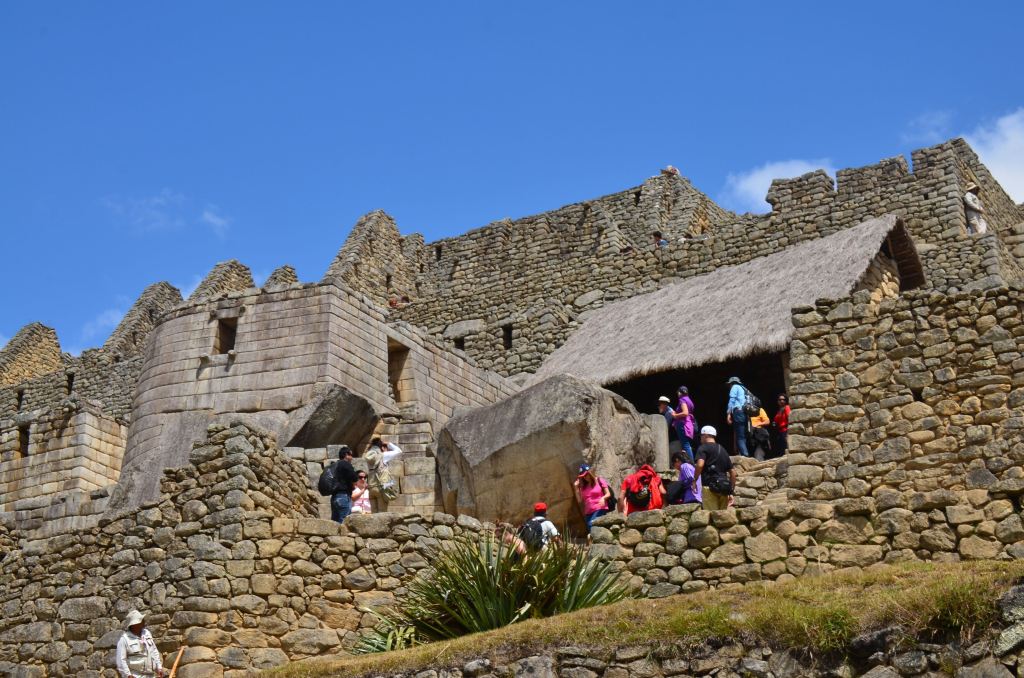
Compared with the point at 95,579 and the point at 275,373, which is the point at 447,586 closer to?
the point at 95,579

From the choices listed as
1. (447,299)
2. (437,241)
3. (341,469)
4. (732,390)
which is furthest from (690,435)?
(437,241)

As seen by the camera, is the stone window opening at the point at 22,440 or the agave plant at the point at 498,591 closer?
the agave plant at the point at 498,591

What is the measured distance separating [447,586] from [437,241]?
26.7 metres

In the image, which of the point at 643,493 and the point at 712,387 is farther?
the point at 712,387

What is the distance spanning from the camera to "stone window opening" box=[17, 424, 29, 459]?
2545 centimetres

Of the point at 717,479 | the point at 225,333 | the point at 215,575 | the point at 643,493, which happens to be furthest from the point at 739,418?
the point at 225,333

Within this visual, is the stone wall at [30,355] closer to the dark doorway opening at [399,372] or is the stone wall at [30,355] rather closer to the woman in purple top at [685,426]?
the dark doorway opening at [399,372]

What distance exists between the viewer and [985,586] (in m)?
9.54

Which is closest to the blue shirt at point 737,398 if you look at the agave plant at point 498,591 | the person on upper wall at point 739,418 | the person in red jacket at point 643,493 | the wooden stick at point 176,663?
the person on upper wall at point 739,418

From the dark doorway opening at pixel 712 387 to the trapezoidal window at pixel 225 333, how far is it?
19.7ft

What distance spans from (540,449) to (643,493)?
268 centimetres

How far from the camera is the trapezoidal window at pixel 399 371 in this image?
23.1 metres

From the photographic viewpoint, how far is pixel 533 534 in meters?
14.0

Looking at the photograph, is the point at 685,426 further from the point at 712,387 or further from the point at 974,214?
the point at 974,214
